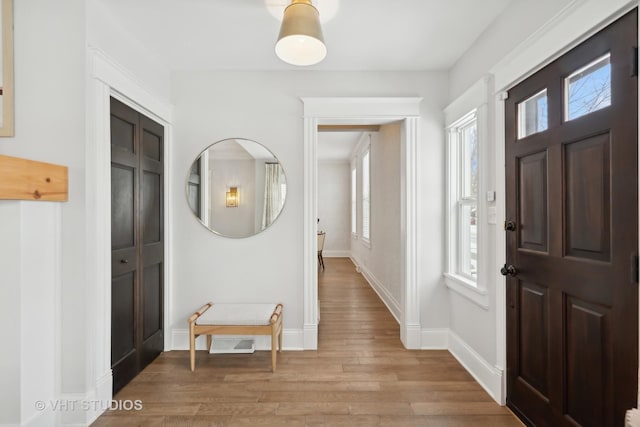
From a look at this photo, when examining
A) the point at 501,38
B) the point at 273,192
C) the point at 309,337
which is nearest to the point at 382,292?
the point at 309,337

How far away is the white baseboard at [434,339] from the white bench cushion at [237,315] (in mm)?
1425

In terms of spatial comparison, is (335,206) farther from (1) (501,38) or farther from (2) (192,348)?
(1) (501,38)

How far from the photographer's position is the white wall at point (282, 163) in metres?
3.14

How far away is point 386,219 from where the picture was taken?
467cm

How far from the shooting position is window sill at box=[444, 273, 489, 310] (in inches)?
96.9

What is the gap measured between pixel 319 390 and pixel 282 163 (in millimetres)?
1913

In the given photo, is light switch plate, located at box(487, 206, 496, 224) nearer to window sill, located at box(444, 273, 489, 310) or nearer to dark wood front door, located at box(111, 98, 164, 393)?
window sill, located at box(444, 273, 489, 310)

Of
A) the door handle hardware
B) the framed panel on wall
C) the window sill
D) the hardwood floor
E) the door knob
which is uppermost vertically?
the framed panel on wall

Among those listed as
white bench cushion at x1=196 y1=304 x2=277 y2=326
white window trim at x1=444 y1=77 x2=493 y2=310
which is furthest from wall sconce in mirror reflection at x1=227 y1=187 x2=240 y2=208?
white window trim at x1=444 y1=77 x2=493 y2=310

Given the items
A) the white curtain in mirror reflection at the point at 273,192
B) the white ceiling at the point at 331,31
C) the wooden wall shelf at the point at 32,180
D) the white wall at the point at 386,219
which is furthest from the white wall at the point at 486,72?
the wooden wall shelf at the point at 32,180

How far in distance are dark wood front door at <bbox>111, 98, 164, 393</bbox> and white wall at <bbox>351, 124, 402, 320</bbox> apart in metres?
2.38

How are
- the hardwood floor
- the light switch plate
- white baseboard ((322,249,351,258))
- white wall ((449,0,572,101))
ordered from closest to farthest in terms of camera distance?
white wall ((449,0,572,101)), the hardwood floor, the light switch plate, white baseboard ((322,249,351,258))

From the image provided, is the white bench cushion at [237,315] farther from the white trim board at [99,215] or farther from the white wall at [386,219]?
the white wall at [386,219]

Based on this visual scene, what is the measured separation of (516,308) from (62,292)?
2.78 m
